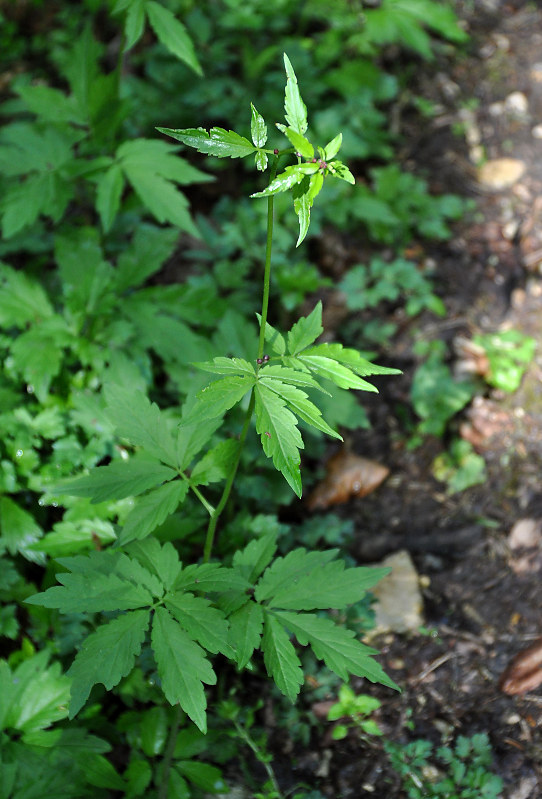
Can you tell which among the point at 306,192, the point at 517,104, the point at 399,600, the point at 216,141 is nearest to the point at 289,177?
the point at 306,192

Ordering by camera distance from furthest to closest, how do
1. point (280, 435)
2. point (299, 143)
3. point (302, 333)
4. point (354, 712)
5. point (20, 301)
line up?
1. point (20, 301)
2. point (354, 712)
3. point (302, 333)
4. point (280, 435)
5. point (299, 143)

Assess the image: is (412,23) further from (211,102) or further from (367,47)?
(211,102)

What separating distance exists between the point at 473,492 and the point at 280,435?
1.88 metres

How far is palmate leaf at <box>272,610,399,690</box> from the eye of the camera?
6.20 feet

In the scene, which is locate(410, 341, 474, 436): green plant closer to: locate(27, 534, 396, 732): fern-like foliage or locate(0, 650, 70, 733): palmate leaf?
locate(27, 534, 396, 732): fern-like foliage

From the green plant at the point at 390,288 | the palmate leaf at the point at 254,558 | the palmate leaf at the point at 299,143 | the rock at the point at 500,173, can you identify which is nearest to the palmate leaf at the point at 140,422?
the palmate leaf at the point at 254,558

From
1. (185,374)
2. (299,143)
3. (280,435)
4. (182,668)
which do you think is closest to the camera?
(299,143)

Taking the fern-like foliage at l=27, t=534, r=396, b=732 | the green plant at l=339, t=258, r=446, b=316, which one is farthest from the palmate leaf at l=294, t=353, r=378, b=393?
the green plant at l=339, t=258, r=446, b=316

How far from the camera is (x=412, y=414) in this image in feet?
11.4

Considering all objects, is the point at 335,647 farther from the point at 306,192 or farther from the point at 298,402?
the point at 306,192

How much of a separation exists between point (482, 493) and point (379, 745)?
4.36 feet

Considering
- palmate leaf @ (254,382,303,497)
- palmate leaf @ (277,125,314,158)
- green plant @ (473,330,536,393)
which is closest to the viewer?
palmate leaf @ (277,125,314,158)

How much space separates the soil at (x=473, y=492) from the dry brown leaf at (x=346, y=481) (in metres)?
0.05

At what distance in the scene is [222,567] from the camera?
1.93 meters
